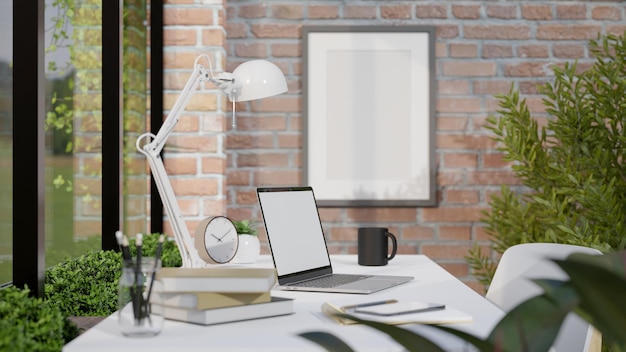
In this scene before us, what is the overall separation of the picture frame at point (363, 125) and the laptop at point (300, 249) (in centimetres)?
101

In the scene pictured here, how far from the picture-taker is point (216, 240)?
6.70 feet

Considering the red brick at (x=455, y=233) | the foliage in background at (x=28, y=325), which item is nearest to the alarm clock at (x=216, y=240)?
the foliage in background at (x=28, y=325)

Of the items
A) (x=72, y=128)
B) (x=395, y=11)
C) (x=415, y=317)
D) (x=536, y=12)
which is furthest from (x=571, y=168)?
(x=72, y=128)

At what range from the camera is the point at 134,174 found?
2.64 metres

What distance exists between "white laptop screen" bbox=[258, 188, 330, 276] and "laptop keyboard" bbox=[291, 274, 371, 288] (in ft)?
0.15

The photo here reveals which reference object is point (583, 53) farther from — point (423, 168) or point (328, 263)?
point (328, 263)

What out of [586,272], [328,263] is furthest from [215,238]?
[586,272]

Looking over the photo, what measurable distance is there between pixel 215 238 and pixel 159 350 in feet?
3.09

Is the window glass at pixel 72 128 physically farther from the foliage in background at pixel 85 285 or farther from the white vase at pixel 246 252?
the white vase at pixel 246 252

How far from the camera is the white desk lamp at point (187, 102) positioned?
1840mm

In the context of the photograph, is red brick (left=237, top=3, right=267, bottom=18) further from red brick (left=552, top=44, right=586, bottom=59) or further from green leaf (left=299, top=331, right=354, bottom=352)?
green leaf (left=299, top=331, right=354, bottom=352)

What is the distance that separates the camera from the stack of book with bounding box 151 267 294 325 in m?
1.25

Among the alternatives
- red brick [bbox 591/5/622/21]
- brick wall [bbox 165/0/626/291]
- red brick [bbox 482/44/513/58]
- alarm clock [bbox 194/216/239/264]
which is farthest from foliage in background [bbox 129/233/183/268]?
red brick [bbox 591/5/622/21]

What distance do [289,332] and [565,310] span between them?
0.84 m
